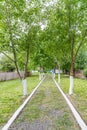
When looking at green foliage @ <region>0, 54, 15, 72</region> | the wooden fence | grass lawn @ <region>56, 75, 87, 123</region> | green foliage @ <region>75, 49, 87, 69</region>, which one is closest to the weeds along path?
grass lawn @ <region>56, 75, 87, 123</region>

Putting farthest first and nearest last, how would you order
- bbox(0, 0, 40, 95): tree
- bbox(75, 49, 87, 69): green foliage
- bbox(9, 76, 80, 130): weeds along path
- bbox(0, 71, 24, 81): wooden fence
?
1. bbox(75, 49, 87, 69): green foliage
2. bbox(0, 71, 24, 81): wooden fence
3. bbox(0, 0, 40, 95): tree
4. bbox(9, 76, 80, 130): weeds along path

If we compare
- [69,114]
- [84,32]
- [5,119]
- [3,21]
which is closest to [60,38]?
[84,32]

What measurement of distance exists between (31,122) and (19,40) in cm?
762

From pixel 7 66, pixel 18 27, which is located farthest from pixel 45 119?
pixel 7 66

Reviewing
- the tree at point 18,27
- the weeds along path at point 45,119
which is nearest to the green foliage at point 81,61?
the tree at point 18,27

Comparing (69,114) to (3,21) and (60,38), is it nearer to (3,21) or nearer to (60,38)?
(3,21)

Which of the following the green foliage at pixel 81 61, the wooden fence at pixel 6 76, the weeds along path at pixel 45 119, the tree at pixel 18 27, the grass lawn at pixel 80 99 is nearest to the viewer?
the weeds along path at pixel 45 119

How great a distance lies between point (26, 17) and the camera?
1372 centimetres

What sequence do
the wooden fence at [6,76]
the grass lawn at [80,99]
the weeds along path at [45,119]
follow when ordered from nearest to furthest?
the weeds along path at [45,119]
the grass lawn at [80,99]
the wooden fence at [6,76]

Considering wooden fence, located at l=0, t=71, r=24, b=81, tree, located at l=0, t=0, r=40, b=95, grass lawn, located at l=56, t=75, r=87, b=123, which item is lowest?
wooden fence, located at l=0, t=71, r=24, b=81

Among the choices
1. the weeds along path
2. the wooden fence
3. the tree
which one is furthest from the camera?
the wooden fence

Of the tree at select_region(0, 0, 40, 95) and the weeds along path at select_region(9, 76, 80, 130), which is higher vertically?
the tree at select_region(0, 0, 40, 95)

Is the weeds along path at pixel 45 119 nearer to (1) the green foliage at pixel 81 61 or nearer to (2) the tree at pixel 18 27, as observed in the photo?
(2) the tree at pixel 18 27

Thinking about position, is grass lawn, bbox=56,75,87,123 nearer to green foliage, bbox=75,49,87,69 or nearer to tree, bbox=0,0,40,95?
tree, bbox=0,0,40,95
